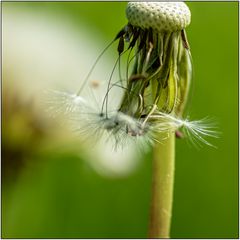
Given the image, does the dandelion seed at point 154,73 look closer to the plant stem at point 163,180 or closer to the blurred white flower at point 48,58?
the plant stem at point 163,180

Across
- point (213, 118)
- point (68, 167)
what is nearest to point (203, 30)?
point (213, 118)

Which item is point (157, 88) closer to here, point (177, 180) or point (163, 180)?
point (163, 180)

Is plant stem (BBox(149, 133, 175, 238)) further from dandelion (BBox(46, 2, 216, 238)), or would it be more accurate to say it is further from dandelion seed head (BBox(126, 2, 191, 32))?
dandelion seed head (BBox(126, 2, 191, 32))

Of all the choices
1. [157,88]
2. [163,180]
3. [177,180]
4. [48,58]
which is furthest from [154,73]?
[177,180]

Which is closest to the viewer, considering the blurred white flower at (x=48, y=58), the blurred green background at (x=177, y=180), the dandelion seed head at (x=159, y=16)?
the dandelion seed head at (x=159, y=16)

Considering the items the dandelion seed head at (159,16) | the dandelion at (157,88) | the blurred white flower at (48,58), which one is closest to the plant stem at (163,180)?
the dandelion at (157,88)

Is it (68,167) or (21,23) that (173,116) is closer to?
(21,23)
